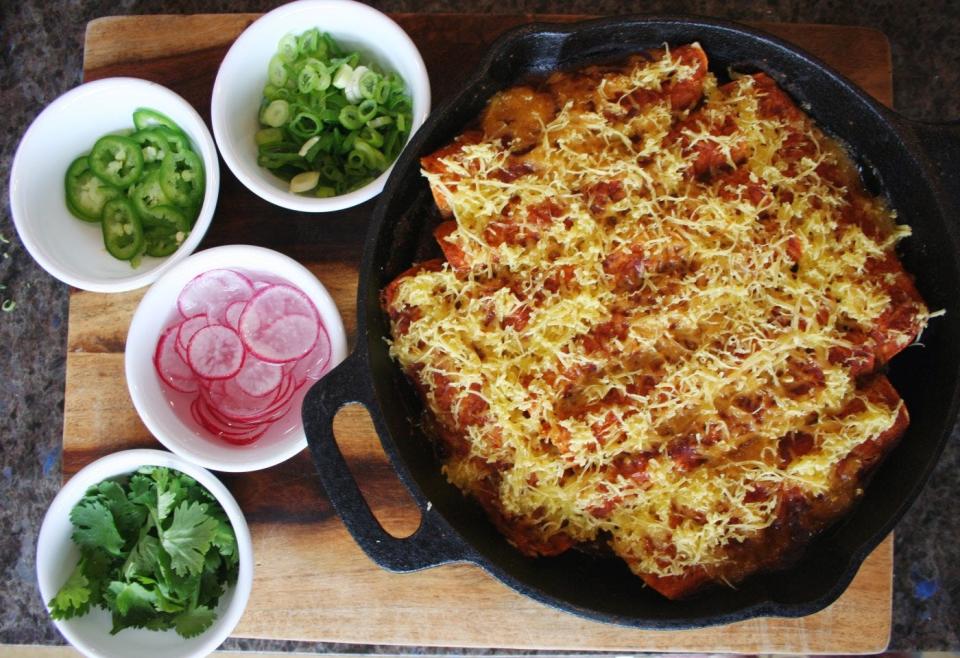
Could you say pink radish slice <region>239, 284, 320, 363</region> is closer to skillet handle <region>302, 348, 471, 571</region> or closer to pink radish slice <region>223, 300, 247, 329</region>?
pink radish slice <region>223, 300, 247, 329</region>

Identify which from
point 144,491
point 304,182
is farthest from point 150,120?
point 144,491

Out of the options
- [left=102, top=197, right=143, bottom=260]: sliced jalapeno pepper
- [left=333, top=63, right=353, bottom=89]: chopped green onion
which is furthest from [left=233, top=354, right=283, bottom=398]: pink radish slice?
[left=333, top=63, right=353, bottom=89]: chopped green onion

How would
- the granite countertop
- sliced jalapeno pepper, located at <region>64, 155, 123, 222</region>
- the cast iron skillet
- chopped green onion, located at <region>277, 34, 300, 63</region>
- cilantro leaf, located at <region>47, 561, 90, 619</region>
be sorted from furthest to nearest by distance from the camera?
the granite countertop, sliced jalapeno pepper, located at <region>64, 155, 123, 222</region>, chopped green onion, located at <region>277, 34, 300, 63</region>, cilantro leaf, located at <region>47, 561, 90, 619</region>, the cast iron skillet

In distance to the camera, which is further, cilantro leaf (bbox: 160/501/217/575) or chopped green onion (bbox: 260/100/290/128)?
chopped green onion (bbox: 260/100/290/128)

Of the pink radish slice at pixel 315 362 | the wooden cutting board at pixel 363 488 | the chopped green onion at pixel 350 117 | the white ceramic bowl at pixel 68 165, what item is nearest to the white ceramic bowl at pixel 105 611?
the wooden cutting board at pixel 363 488

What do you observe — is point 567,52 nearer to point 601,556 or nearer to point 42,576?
point 601,556

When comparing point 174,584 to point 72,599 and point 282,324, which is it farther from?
point 282,324

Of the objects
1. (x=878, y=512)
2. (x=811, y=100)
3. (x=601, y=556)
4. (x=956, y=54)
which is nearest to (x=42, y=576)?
(x=601, y=556)
